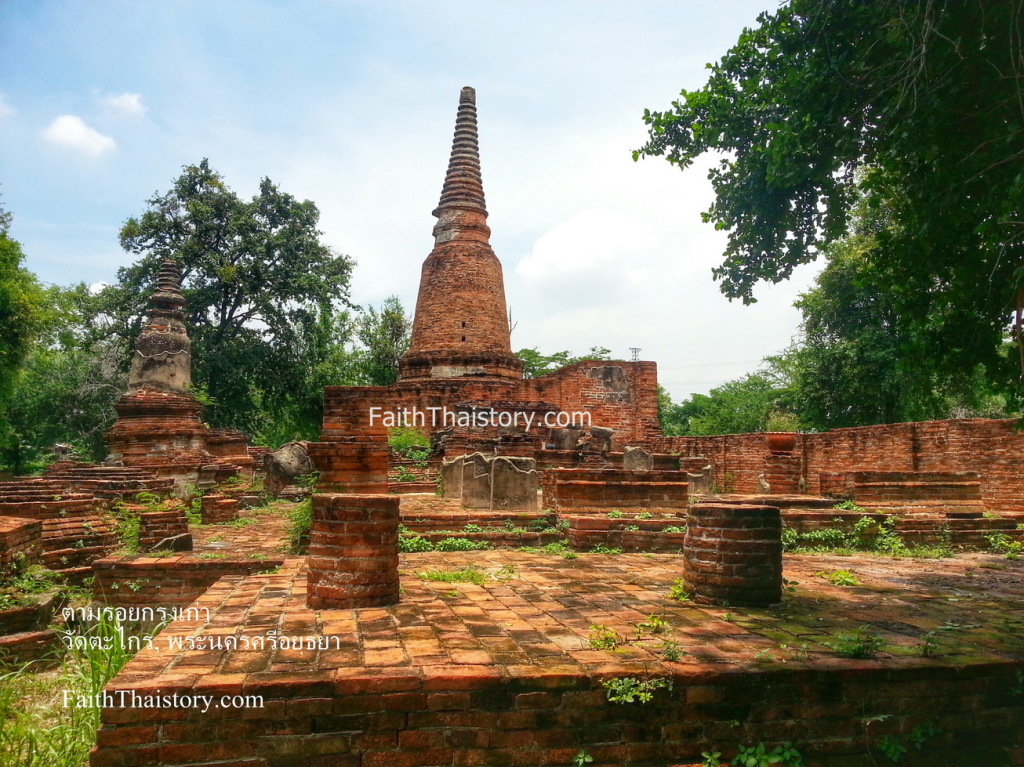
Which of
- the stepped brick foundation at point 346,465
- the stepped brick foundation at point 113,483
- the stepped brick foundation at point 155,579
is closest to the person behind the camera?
the stepped brick foundation at point 155,579

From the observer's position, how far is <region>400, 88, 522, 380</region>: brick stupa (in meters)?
18.7

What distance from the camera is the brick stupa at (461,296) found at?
18656 millimetres

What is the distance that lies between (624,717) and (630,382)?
16122 millimetres

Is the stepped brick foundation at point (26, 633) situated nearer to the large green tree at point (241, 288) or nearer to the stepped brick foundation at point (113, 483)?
the stepped brick foundation at point (113, 483)

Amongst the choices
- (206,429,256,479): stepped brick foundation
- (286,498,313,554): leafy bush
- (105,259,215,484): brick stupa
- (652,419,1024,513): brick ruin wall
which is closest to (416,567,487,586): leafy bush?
(286,498,313,554): leafy bush

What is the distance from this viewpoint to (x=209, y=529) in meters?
7.59

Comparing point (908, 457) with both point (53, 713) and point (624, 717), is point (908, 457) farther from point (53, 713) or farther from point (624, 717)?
point (53, 713)

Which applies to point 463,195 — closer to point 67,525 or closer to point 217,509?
point 217,509

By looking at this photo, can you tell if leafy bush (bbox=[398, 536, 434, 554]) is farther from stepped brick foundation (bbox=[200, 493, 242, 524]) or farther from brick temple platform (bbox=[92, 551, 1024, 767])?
stepped brick foundation (bbox=[200, 493, 242, 524])

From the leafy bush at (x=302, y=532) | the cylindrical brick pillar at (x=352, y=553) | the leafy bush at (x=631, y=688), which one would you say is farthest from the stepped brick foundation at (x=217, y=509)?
the leafy bush at (x=631, y=688)

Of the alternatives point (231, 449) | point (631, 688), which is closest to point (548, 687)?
point (631, 688)

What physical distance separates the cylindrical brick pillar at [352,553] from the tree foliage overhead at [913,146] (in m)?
3.27

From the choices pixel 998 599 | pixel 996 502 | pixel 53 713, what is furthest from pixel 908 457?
pixel 53 713

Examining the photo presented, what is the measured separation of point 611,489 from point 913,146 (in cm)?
451
